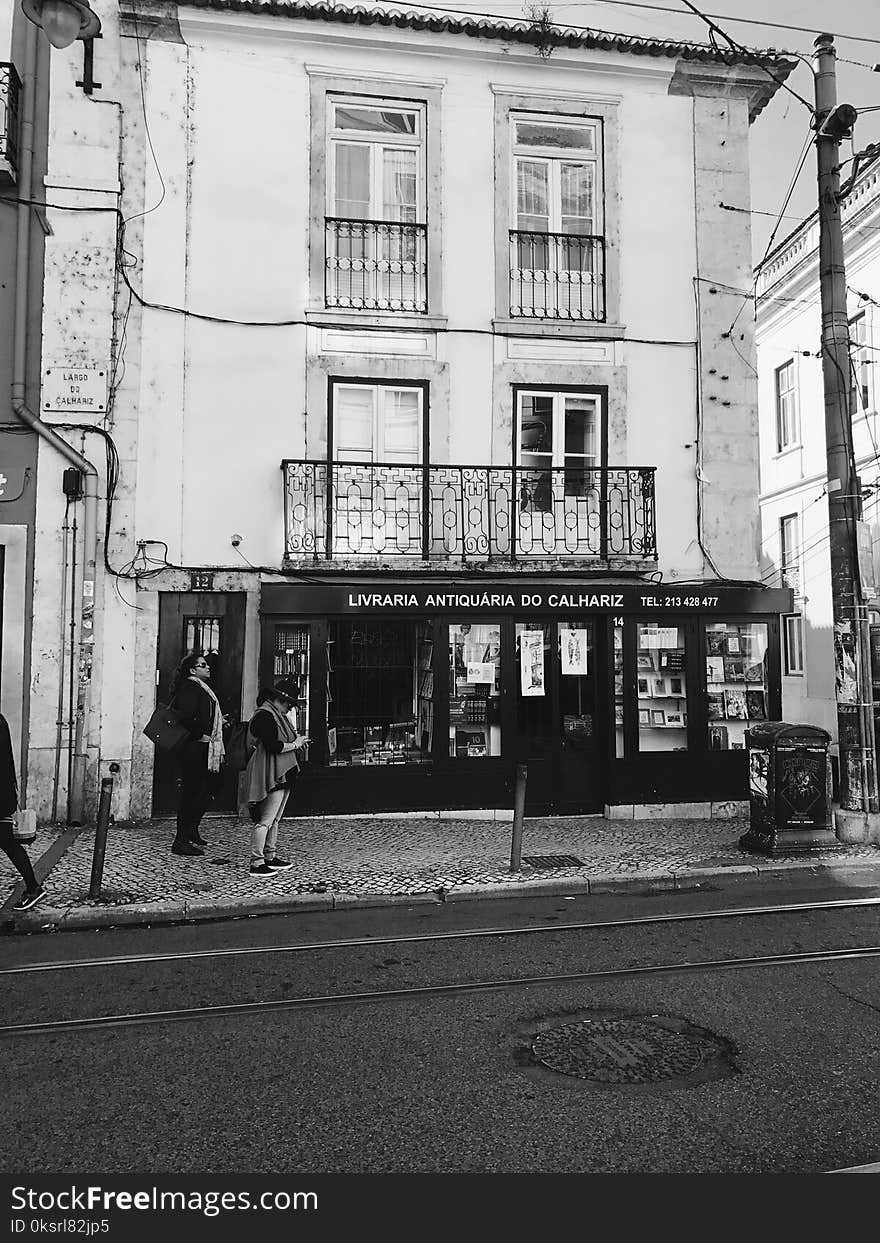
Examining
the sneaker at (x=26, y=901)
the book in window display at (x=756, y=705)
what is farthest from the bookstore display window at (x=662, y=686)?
the sneaker at (x=26, y=901)

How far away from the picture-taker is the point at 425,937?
671 cm

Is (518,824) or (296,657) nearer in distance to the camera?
(518,824)

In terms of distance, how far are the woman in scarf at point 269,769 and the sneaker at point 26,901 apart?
179 centimetres

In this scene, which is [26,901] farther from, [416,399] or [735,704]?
[735,704]

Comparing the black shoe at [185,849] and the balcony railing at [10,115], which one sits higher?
the balcony railing at [10,115]

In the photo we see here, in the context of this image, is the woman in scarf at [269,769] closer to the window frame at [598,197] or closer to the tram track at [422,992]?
the tram track at [422,992]

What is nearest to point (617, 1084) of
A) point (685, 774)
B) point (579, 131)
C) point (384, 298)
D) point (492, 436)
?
point (685, 774)

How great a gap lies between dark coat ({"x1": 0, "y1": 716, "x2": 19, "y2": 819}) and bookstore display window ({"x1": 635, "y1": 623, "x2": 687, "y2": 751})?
731cm

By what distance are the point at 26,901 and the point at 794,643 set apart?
19.7 metres

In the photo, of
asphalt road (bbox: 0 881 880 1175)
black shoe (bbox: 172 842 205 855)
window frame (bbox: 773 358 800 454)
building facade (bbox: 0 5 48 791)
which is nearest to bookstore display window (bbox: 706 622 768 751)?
asphalt road (bbox: 0 881 880 1175)

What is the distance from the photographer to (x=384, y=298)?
12023 mm

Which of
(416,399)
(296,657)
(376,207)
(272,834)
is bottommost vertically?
(272,834)

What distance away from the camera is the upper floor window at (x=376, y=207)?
11977 mm

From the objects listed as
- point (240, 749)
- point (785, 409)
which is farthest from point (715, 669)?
point (785, 409)
